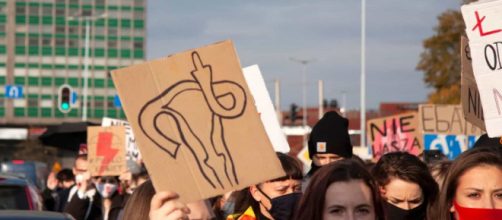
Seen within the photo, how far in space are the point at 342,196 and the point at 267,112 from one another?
3.84 meters

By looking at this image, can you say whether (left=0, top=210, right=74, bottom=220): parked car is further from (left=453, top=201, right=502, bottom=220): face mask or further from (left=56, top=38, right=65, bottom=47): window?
(left=56, top=38, right=65, bottom=47): window

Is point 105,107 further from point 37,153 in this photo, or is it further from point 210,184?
point 210,184

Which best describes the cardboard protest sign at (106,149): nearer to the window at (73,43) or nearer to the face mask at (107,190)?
the face mask at (107,190)

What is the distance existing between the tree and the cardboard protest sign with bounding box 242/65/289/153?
5123cm

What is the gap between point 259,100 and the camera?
8.50 m

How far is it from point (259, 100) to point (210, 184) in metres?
3.91

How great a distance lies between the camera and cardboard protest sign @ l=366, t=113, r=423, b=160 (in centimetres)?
1709

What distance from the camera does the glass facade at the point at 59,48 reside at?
93875mm

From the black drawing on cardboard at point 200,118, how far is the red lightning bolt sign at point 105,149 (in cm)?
1194

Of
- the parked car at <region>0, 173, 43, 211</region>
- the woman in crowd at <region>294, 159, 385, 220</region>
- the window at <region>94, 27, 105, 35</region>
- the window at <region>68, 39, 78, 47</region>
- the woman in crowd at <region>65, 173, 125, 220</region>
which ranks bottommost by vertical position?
the woman in crowd at <region>65, 173, 125, 220</region>

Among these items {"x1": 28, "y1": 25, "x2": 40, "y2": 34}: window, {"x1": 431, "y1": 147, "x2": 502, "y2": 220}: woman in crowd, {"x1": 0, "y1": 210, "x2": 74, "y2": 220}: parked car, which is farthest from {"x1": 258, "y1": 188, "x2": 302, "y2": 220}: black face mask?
{"x1": 28, "y1": 25, "x2": 40, "y2": 34}: window

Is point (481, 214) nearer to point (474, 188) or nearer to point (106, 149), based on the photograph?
point (474, 188)

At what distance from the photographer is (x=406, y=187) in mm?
6574

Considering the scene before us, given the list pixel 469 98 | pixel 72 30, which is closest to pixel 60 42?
pixel 72 30
